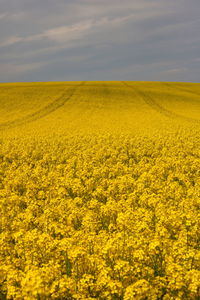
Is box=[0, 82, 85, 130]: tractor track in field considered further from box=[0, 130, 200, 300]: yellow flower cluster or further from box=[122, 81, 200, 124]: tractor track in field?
box=[0, 130, 200, 300]: yellow flower cluster

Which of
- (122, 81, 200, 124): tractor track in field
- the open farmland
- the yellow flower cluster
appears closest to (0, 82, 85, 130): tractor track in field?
(122, 81, 200, 124): tractor track in field

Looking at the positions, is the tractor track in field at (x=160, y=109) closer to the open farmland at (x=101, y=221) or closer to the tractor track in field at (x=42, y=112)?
the tractor track in field at (x=42, y=112)

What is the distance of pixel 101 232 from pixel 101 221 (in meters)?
1.48

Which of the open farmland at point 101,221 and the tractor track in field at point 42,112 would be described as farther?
the tractor track in field at point 42,112

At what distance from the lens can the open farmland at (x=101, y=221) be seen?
A: 17.6 feet

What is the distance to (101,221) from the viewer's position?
9102mm

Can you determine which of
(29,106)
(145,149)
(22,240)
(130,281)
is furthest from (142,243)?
(29,106)

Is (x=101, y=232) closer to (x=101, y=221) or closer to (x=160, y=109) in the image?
(x=101, y=221)

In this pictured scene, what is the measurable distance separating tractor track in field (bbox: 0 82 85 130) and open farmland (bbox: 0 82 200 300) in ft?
48.8

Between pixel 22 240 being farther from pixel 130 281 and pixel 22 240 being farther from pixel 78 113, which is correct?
pixel 78 113

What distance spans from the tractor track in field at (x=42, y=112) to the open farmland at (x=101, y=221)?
1487 centimetres

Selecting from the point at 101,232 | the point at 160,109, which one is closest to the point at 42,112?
the point at 160,109

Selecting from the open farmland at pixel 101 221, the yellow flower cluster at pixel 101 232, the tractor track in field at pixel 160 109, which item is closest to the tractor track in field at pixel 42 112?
the tractor track in field at pixel 160 109

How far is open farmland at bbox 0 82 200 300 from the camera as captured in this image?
5379 mm
